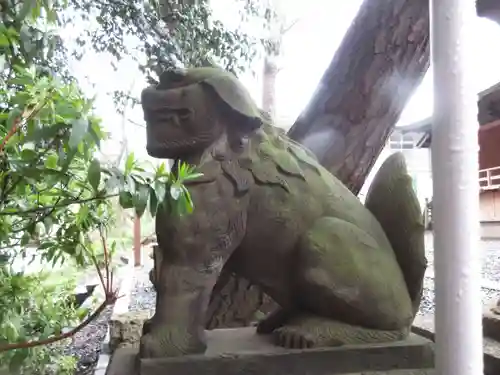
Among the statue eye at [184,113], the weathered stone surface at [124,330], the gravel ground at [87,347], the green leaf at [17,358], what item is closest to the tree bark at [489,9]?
the statue eye at [184,113]

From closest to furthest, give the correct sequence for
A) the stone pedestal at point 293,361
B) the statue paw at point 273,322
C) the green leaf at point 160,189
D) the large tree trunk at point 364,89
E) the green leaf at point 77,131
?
the green leaf at point 77,131, the green leaf at point 160,189, the stone pedestal at point 293,361, the statue paw at point 273,322, the large tree trunk at point 364,89

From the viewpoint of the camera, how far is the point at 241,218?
42.9 inches

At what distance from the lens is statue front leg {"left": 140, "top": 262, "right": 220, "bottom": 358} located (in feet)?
3.37

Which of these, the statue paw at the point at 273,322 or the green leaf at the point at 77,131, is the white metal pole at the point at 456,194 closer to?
the green leaf at the point at 77,131

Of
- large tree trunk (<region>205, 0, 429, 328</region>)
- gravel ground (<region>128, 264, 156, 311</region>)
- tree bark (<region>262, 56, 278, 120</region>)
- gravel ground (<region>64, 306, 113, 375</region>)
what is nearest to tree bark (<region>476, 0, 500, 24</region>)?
large tree trunk (<region>205, 0, 429, 328</region>)

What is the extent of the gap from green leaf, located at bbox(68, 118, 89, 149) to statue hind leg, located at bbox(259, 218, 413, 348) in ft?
1.78

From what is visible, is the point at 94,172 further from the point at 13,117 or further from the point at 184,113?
the point at 184,113

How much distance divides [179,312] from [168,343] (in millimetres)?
62

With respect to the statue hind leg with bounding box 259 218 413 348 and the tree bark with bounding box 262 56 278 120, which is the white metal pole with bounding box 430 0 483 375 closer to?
the statue hind leg with bounding box 259 218 413 348

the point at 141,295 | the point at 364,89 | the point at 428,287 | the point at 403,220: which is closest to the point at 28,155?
the point at 403,220

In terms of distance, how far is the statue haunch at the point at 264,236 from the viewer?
1067 mm

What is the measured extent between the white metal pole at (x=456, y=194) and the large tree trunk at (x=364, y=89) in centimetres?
132

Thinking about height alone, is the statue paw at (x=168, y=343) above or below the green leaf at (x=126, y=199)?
below

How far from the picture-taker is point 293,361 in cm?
104
